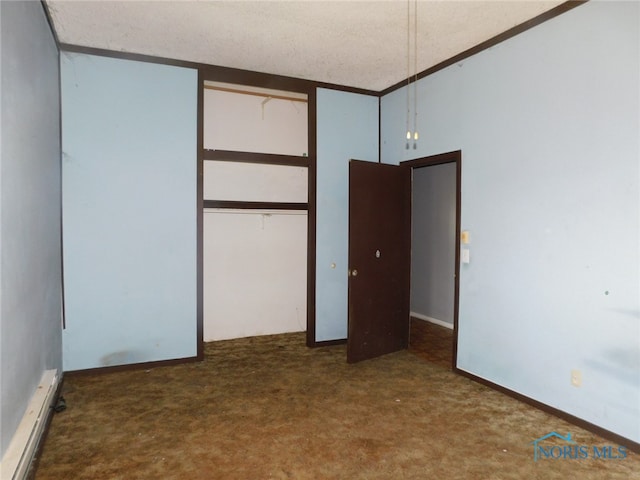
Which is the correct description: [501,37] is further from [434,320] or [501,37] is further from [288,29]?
[434,320]

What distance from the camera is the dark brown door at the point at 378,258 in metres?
3.99

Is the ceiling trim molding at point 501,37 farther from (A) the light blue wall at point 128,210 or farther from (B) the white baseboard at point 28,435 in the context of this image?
(B) the white baseboard at point 28,435

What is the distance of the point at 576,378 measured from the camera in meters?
2.79

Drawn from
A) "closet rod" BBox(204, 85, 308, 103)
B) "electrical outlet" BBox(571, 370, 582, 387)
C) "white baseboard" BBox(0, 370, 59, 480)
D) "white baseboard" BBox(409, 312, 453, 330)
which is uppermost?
"closet rod" BBox(204, 85, 308, 103)

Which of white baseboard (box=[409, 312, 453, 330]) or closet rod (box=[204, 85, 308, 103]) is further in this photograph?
white baseboard (box=[409, 312, 453, 330])

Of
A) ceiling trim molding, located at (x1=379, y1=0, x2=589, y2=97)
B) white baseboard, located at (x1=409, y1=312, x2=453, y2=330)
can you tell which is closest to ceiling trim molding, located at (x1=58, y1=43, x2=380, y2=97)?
ceiling trim molding, located at (x1=379, y1=0, x2=589, y2=97)

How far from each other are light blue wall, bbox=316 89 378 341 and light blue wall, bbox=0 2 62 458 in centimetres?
244

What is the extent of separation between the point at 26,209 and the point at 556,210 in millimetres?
3388

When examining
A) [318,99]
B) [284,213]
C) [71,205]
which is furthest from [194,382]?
[318,99]

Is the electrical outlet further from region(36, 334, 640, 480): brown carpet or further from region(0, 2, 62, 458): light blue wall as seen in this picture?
region(0, 2, 62, 458): light blue wall

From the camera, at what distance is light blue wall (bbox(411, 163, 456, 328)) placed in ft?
18.0

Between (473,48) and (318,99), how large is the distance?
164 cm

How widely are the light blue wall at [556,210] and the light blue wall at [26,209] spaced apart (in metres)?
3.23

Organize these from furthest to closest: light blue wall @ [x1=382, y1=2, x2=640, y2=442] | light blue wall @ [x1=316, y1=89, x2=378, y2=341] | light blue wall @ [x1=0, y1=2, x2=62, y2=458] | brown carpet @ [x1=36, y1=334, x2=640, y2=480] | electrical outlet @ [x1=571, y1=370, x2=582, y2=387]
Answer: light blue wall @ [x1=316, y1=89, x2=378, y2=341] < electrical outlet @ [x1=571, y1=370, x2=582, y2=387] < light blue wall @ [x1=382, y1=2, x2=640, y2=442] < brown carpet @ [x1=36, y1=334, x2=640, y2=480] < light blue wall @ [x1=0, y1=2, x2=62, y2=458]
